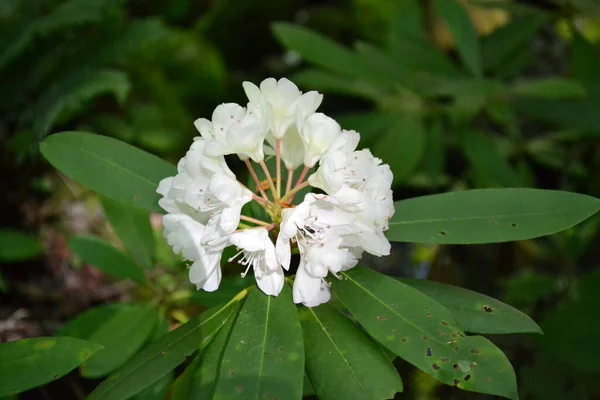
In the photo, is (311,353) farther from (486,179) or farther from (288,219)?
(486,179)

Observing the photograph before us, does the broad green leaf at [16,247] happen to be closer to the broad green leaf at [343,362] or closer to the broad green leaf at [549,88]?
the broad green leaf at [343,362]

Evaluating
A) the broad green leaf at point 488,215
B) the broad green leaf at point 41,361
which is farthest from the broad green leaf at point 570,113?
the broad green leaf at point 41,361

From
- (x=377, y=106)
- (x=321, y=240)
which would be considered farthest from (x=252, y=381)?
(x=377, y=106)

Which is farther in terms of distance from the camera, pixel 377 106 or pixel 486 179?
pixel 377 106

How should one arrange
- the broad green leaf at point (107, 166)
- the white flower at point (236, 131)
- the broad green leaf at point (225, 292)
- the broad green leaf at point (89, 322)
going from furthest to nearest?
the broad green leaf at point (89, 322) → the broad green leaf at point (225, 292) → the broad green leaf at point (107, 166) → the white flower at point (236, 131)

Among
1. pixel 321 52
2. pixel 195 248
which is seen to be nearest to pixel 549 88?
pixel 321 52

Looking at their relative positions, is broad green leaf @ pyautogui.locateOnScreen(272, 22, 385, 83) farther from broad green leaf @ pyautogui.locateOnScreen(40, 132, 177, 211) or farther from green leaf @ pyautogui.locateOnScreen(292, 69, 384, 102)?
broad green leaf @ pyautogui.locateOnScreen(40, 132, 177, 211)
